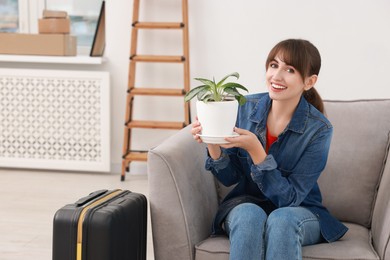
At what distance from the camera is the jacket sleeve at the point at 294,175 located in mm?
2121

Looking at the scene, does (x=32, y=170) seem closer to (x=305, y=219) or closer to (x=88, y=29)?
(x=88, y=29)

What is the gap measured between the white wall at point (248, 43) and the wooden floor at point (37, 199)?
0.39 metres

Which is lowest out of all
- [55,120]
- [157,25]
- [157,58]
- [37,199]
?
[37,199]

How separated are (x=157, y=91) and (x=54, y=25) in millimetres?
876

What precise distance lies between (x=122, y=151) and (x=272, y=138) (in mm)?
2789

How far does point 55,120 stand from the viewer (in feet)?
16.3

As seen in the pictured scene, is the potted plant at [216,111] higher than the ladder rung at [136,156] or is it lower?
higher

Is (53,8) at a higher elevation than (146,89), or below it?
higher

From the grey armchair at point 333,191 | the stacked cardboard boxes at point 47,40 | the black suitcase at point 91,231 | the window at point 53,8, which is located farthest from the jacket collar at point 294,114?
the window at point 53,8

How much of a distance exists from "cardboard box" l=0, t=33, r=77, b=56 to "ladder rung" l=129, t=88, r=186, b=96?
0.60 metres

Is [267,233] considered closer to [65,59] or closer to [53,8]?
[65,59]

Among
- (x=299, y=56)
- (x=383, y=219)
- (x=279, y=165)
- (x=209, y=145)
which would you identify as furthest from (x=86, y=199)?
(x=383, y=219)

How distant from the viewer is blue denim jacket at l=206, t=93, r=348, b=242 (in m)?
2.15

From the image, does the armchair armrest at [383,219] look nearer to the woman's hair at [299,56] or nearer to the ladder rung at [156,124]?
the woman's hair at [299,56]
